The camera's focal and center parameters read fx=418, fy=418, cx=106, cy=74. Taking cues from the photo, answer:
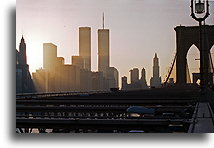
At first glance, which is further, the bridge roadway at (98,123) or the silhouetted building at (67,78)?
the silhouetted building at (67,78)

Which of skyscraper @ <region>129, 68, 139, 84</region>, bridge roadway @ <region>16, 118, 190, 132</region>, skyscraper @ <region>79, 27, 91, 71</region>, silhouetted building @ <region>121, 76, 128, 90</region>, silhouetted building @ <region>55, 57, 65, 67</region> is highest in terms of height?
skyscraper @ <region>79, 27, 91, 71</region>

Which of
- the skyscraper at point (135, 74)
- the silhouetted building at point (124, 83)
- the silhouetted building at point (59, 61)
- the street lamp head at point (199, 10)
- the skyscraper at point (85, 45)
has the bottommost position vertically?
the silhouetted building at point (124, 83)

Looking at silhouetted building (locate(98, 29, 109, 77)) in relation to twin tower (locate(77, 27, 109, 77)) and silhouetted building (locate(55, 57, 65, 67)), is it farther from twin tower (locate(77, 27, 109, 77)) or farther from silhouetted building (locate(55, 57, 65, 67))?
silhouetted building (locate(55, 57, 65, 67))

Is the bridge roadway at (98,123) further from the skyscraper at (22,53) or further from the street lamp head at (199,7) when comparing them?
the street lamp head at (199,7)

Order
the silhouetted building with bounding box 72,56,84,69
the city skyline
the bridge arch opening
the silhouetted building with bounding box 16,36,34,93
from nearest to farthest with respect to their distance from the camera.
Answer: the silhouetted building with bounding box 16,36,34,93 → the city skyline → the silhouetted building with bounding box 72,56,84,69 → the bridge arch opening

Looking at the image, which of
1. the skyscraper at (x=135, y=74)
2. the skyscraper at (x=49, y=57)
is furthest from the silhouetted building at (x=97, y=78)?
the skyscraper at (x=49, y=57)

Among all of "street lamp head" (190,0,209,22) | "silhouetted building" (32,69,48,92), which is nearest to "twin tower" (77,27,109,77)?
"silhouetted building" (32,69,48,92)

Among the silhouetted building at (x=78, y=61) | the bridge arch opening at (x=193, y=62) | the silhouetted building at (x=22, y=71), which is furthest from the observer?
the bridge arch opening at (x=193, y=62)
